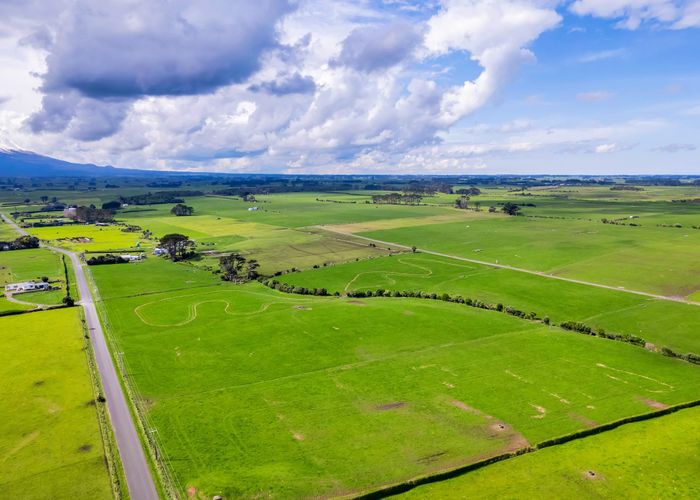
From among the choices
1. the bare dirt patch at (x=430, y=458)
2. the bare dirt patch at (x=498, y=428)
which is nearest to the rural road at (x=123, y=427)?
the bare dirt patch at (x=430, y=458)

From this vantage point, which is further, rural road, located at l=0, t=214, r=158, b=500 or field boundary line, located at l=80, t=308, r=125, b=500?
rural road, located at l=0, t=214, r=158, b=500

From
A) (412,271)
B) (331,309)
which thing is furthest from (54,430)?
(412,271)

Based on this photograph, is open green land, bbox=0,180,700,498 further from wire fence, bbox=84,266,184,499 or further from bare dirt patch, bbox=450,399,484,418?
wire fence, bbox=84,266,184,499

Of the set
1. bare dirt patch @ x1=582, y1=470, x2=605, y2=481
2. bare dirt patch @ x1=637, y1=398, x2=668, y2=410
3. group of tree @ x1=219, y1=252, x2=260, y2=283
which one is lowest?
bare dirt patch @ x1=582, y1=470, x2=605, y2=481

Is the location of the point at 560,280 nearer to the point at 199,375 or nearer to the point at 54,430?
the point at 199,375

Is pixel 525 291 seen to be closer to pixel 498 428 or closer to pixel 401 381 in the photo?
pixel 401 381

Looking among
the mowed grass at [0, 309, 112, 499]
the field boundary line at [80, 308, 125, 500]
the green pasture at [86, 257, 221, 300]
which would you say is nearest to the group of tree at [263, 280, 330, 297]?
the green pasture at [86, 257, 221, 300]

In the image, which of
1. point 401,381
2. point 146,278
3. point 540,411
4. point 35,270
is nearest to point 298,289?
point 146,278
